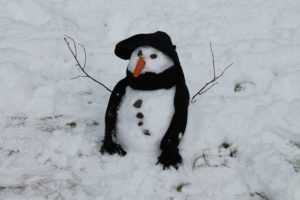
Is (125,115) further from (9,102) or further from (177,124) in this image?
(9,102)

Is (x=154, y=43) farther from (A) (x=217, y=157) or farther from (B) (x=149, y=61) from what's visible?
(A) (x=217, y=157)

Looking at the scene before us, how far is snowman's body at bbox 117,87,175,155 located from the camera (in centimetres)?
325

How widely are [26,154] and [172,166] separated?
1.05 metres

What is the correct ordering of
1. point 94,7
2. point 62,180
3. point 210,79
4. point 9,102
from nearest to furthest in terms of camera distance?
point 62,180 → point 9,102 → point 210,79 → point 94,7

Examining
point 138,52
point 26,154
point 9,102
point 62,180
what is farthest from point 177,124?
point 9,102

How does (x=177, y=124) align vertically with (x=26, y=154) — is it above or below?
above

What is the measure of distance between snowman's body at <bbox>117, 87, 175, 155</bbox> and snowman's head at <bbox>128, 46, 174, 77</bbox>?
199 millimetres

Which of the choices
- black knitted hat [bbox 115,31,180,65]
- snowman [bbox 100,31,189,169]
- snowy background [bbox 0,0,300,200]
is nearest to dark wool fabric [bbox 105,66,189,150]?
snowman [bbox 100,31,189,169]

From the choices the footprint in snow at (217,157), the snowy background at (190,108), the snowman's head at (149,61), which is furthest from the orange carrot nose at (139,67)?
the footprint in snow at (217,157)

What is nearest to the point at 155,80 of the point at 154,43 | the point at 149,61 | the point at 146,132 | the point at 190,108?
the point at 149,61

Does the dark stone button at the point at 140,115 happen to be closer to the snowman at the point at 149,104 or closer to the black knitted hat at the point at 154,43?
the snowman at the point at 149,104

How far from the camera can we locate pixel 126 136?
3318mm

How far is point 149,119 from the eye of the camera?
10.7ft

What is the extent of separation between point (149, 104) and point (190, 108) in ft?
1.64
